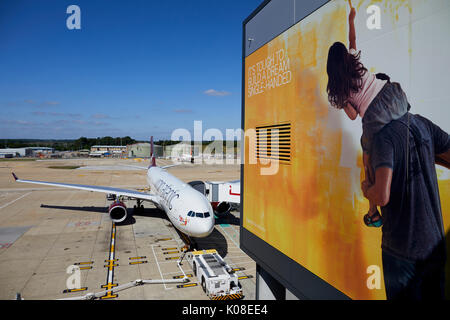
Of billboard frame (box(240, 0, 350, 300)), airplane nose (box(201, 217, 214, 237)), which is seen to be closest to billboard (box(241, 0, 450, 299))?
billboard frame (box(240, 0, 350, 300))

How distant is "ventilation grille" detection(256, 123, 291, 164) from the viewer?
33.2 ft

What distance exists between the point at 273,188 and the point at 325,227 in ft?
10.7

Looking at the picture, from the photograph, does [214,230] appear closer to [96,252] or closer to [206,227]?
[206,227]

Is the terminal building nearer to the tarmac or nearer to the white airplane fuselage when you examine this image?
the tarmac

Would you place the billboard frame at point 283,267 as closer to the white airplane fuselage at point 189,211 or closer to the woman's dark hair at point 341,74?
the woman's dark hair at point 341,74

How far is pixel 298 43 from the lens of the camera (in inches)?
373

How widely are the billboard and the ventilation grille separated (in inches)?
1.5

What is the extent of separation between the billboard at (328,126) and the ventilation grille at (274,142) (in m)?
0.04

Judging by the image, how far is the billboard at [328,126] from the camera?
214 inches

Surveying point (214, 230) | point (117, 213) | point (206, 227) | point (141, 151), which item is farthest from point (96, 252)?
point (141, 151)
